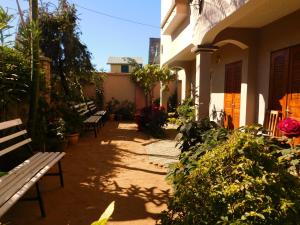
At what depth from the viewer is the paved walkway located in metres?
3.76

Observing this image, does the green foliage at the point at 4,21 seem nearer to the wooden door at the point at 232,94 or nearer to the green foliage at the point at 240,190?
the green foliage at the point at 240,190

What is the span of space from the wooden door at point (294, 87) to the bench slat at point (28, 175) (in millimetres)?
4236

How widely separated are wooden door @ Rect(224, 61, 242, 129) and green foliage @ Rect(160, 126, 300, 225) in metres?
6.24

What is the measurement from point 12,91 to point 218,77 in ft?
21.7

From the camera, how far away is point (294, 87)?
5.78m

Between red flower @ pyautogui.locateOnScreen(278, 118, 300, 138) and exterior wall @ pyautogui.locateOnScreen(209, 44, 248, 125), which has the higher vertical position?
exterior wall @ pyautogui.locateOnScreen(209, 44, 248, 125)

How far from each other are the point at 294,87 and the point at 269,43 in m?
1.44

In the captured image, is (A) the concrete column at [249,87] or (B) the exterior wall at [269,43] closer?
(B) the exterior wall at [269,43]

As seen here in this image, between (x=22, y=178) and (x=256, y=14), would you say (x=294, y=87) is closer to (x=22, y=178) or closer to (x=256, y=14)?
(x=256, y=14)

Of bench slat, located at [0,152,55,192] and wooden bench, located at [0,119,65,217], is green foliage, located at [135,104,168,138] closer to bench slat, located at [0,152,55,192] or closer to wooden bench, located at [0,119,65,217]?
wooden bench, located at [0,119,65,217]

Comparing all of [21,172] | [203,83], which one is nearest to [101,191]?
[21,172]

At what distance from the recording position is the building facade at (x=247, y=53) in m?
5.66

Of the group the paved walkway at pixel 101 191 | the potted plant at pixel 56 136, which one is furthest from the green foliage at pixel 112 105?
the potted plant at pixel 56 136

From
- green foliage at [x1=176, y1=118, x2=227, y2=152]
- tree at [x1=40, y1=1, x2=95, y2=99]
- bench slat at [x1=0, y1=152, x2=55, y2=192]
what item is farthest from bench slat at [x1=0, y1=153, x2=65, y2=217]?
tree at [x1=40, y1=1, x2=95, y2=99]
